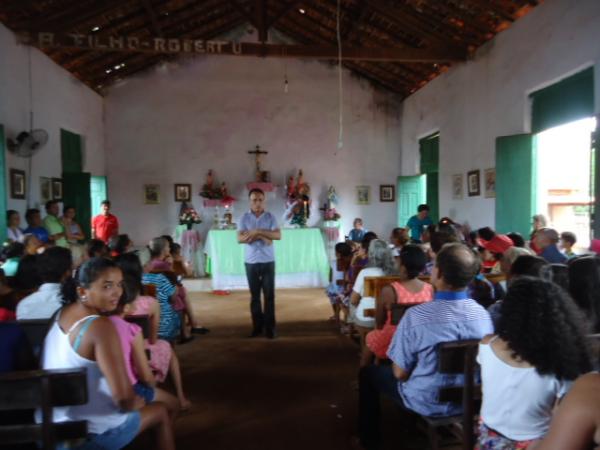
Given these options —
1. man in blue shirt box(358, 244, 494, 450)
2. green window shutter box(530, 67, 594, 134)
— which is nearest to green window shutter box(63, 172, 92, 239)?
green window shutter box(530, 67, 594, 134)

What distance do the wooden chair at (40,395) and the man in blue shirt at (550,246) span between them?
11.2 ft

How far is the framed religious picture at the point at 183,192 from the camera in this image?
384 inches

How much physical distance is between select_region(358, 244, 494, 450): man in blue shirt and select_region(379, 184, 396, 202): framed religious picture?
27.3 ft

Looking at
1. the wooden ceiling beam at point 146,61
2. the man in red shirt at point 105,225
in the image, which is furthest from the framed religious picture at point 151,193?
the wooden ceiling beam at point 146,61

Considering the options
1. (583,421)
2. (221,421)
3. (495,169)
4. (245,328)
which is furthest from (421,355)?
(495,169)

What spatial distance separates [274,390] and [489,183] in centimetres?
472

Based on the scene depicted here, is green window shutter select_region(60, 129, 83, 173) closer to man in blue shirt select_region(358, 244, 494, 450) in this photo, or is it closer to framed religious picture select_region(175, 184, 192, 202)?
framed religious picture select_region(175, 184, 192, 202)

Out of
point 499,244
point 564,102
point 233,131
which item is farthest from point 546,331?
point 233,131

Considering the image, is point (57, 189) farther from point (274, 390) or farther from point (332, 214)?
point (274, 390)

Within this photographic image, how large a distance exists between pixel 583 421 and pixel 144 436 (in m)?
2.49

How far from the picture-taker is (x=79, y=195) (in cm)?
781

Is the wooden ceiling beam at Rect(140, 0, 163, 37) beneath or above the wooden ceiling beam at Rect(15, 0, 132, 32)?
above

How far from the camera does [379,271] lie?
368 cm

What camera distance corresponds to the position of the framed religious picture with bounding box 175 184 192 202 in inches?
384
